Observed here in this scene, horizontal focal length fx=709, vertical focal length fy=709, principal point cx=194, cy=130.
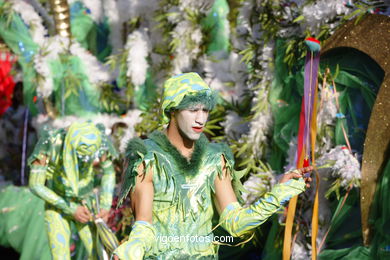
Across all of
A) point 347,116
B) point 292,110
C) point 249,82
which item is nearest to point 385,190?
point 347,116

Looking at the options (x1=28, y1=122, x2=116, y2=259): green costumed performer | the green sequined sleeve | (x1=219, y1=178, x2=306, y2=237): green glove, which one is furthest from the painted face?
the green sequined sleeve

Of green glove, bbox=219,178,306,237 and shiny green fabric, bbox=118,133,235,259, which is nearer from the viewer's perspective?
green glove, bbox=219,178,306,237

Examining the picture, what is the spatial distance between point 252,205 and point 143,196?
46 centimetres

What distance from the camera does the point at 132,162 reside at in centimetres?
308

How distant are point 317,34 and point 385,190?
3.93ft

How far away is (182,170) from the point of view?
3.12m

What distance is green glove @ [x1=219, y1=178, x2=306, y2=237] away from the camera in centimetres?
292

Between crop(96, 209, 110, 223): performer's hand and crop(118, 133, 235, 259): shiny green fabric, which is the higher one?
crop(118, 133, 235, 259): shiny green fabric

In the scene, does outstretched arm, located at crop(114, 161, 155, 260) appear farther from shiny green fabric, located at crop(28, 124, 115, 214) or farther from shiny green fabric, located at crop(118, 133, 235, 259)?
shiny green fabric, located at crop(28, 124, 115, 214)

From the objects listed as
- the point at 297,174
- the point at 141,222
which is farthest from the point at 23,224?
the point at 297,174

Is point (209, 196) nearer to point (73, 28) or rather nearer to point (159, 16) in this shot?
point (159, 16)

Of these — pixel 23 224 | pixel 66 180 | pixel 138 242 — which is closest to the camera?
pixel 138 242

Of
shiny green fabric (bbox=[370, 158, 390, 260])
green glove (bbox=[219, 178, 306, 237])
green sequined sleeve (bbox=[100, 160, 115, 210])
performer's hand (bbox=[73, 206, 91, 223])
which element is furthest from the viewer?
green sequined sleeve (bbox=[100, 160, 115, 210])

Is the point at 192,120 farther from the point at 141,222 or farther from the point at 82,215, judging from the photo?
the point at 82,215
